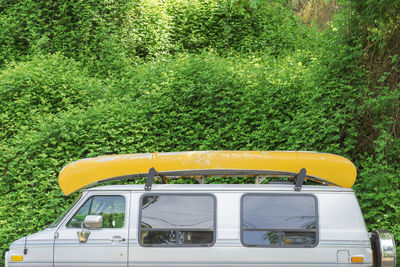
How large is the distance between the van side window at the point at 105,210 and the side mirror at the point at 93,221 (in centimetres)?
15

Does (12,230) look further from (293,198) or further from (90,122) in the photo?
(293,198)

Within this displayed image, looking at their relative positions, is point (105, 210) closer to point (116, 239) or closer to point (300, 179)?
point (116, 239)

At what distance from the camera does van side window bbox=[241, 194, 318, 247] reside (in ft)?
20.3

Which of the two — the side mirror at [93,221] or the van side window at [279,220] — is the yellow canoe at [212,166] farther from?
the side mirror at [93,221]

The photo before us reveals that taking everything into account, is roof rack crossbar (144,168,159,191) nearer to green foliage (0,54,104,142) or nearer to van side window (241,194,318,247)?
van side window (241,194,318,247)

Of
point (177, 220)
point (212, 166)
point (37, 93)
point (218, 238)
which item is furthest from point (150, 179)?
point (37, 93)

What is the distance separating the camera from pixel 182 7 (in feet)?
59.3

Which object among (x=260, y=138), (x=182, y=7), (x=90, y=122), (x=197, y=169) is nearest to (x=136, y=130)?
(x=90, y=122)

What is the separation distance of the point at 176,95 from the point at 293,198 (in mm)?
6152

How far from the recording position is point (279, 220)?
6234 millimetres

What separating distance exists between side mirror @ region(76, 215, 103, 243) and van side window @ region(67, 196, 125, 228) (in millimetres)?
136

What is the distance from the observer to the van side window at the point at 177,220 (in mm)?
6227

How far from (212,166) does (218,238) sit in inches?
43.4

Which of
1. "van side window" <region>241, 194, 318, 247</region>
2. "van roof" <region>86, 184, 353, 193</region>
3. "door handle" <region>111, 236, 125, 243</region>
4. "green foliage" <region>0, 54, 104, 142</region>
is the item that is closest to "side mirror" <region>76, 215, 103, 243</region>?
"door handle" <region>111, 236, 125, 243</region>
